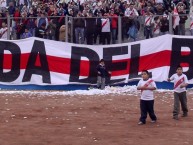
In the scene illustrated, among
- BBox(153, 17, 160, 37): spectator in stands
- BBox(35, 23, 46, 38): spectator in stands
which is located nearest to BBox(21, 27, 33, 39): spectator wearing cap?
BBox(35, 23, 46, 38): spectator in stands

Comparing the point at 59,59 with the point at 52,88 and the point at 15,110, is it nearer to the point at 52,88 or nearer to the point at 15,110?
the point at 52,88

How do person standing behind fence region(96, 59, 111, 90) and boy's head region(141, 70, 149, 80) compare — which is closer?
boy's head region(141, 70, 149, 80)

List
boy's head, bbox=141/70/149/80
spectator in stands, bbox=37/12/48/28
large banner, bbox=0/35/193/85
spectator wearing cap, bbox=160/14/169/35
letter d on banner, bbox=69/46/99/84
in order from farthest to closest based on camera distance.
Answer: spectator in stands, bbox=37/12/48/28, spectator wearing cap, bbox=160/14/169/35, letter d on banner, bbox=69/46/99/84, large banner, bbox=0/35/193/85, boy's head, bbox=141/70/149/80

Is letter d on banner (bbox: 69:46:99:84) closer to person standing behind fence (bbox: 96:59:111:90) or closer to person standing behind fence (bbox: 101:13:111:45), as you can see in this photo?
person standing behind fence (bbox: 96:59:111:90)

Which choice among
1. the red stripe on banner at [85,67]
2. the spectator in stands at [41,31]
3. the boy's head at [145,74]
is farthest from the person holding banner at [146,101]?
the spectator in stands at [41,31]

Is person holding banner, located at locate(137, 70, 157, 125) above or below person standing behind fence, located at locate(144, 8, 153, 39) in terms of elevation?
below

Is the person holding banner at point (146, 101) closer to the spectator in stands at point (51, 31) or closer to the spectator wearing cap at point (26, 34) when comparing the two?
the spectator in stands at point (51, 31)

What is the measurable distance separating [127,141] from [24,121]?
4158 mm

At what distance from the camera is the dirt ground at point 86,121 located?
16.5 m

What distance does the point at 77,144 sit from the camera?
623 inches

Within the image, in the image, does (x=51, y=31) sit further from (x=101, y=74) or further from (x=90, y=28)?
(x=101, y=74)

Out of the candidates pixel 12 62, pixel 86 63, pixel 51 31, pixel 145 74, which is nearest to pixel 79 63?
pixel 86 63

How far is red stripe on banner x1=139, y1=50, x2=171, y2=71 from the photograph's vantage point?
26141mm

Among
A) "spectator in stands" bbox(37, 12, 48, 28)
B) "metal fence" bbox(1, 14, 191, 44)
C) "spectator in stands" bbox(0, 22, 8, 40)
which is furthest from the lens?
"spectator in stands" bbox(0, 22, 8, 40)
